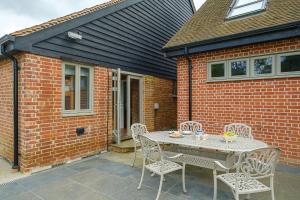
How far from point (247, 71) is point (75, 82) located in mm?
4391

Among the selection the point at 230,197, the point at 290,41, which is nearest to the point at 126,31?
the point at 290,41

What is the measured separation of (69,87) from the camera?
5160 mm

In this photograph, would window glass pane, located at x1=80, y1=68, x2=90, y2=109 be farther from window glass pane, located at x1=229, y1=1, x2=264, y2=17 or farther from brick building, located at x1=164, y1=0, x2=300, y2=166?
window glass pane, located at x1=229, y1=1, x2=264, y2=17

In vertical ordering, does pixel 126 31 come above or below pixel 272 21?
above

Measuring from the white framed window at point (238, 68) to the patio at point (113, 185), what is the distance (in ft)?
7.59

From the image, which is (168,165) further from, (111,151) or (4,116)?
(4,116)

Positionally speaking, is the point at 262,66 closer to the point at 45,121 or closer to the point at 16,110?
the point at 45,121

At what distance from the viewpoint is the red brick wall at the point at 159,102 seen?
7.79m

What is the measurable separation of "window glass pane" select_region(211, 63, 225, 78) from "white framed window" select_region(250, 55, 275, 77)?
0.72m

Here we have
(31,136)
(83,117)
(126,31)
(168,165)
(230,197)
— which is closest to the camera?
(230,197)

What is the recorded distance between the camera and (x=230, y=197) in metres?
3.19

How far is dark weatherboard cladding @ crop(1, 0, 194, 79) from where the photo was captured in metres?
4.64

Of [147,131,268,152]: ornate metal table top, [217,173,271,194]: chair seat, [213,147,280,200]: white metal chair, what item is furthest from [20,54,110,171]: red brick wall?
[213,147,280,200]: white metal chair

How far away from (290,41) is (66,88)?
5346 mm
